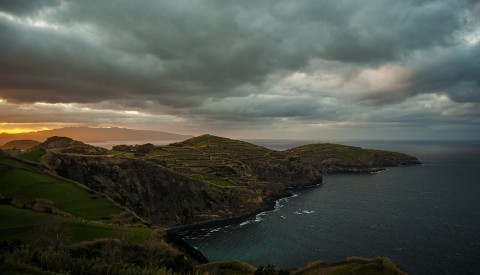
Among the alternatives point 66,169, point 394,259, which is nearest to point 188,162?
point 66,169

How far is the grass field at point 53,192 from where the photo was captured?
3182 inches

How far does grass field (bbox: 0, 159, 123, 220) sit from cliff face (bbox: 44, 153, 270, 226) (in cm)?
1422

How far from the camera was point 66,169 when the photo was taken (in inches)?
4360

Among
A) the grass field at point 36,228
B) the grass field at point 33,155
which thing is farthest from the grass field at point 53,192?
the grass field at point 36,228

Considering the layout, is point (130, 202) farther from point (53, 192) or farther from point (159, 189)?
point (53, 192)

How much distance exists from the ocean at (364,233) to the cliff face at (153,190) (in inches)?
478

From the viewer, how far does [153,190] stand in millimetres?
122812

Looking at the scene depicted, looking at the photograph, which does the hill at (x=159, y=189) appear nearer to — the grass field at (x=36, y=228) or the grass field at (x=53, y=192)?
the grass field at (x=53, y=192)

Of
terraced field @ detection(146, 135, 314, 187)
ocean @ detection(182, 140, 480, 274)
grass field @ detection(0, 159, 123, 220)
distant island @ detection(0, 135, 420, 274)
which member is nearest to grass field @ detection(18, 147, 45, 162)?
distant island @ detection(0, 135, 420, 274)

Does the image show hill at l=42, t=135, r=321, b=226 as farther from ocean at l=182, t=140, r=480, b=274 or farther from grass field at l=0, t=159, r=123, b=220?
grass field at l=0, t=159, r=123, b=220

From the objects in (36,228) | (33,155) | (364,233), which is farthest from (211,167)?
(36,228)

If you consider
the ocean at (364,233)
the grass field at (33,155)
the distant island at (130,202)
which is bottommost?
the ocean at (364,233)

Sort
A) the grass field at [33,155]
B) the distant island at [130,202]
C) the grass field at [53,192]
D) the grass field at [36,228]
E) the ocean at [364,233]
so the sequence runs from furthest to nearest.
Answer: the grass field at [33,155] → the grass field at [53,192] → the ocean at [364,233] → the grass field at [36,228] → the distant island at [130,202]

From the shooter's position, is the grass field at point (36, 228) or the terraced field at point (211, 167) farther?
the terraced field at point (211, 167)
